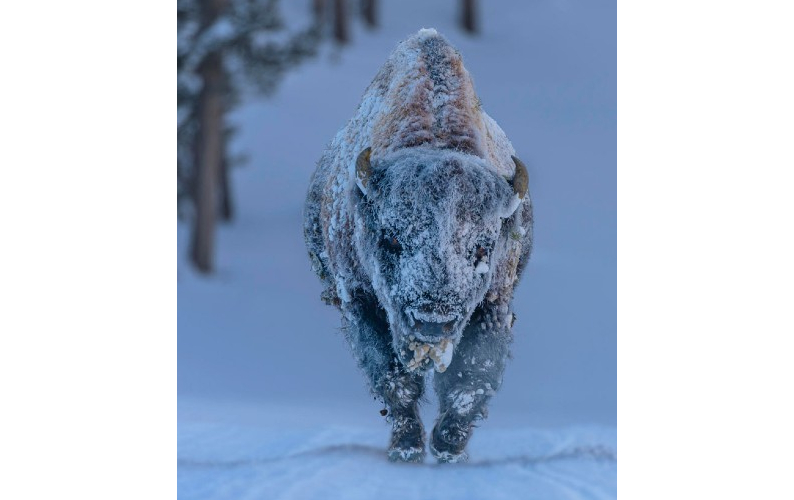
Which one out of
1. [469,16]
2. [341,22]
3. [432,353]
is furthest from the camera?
[341,22]

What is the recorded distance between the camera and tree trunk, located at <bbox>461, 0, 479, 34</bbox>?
3.40 meters

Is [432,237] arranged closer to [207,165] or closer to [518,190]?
[518,190]

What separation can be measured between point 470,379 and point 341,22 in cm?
155

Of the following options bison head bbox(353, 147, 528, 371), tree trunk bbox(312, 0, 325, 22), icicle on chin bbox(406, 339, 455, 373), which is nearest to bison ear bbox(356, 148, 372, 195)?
bison head bbox(353, 147, 528, 371)

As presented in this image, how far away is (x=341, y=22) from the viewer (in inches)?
140

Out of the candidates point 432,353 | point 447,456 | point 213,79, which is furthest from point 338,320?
point 213,79

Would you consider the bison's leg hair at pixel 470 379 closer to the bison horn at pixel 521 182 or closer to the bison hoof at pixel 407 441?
the bison hoof at pixel 407 441

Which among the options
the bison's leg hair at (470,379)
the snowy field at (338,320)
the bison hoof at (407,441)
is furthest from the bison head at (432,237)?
the snowy field at (338,320)

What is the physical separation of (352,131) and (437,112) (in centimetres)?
38

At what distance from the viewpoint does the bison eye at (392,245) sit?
2486mm
